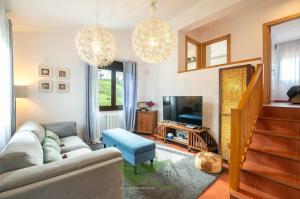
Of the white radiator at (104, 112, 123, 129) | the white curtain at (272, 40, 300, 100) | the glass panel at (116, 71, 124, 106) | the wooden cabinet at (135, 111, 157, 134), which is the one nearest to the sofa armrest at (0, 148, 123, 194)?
the white radiator at (104, 112, 123, 129)

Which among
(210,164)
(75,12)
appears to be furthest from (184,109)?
(75,12)

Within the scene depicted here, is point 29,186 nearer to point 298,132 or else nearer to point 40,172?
point 40,172

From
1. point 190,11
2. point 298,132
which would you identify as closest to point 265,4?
point 190,11

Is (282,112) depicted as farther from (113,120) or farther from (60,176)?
(113,120)

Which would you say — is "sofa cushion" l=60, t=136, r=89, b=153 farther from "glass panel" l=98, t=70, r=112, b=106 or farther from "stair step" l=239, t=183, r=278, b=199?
"stair step" l=239, t=183, r=278, b=199

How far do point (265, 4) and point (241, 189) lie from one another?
13.0 ft

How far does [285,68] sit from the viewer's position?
5703mm

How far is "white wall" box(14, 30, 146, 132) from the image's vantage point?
3387mm

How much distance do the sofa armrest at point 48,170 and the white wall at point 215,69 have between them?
2.65 m

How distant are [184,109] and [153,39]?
216cm

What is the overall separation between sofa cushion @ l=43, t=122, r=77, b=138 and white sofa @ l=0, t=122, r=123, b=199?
1.71 meters

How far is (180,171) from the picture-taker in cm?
265

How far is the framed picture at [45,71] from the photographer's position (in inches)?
141

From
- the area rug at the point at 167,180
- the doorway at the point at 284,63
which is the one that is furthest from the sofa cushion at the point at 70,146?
the doorway at the point at 284,63
